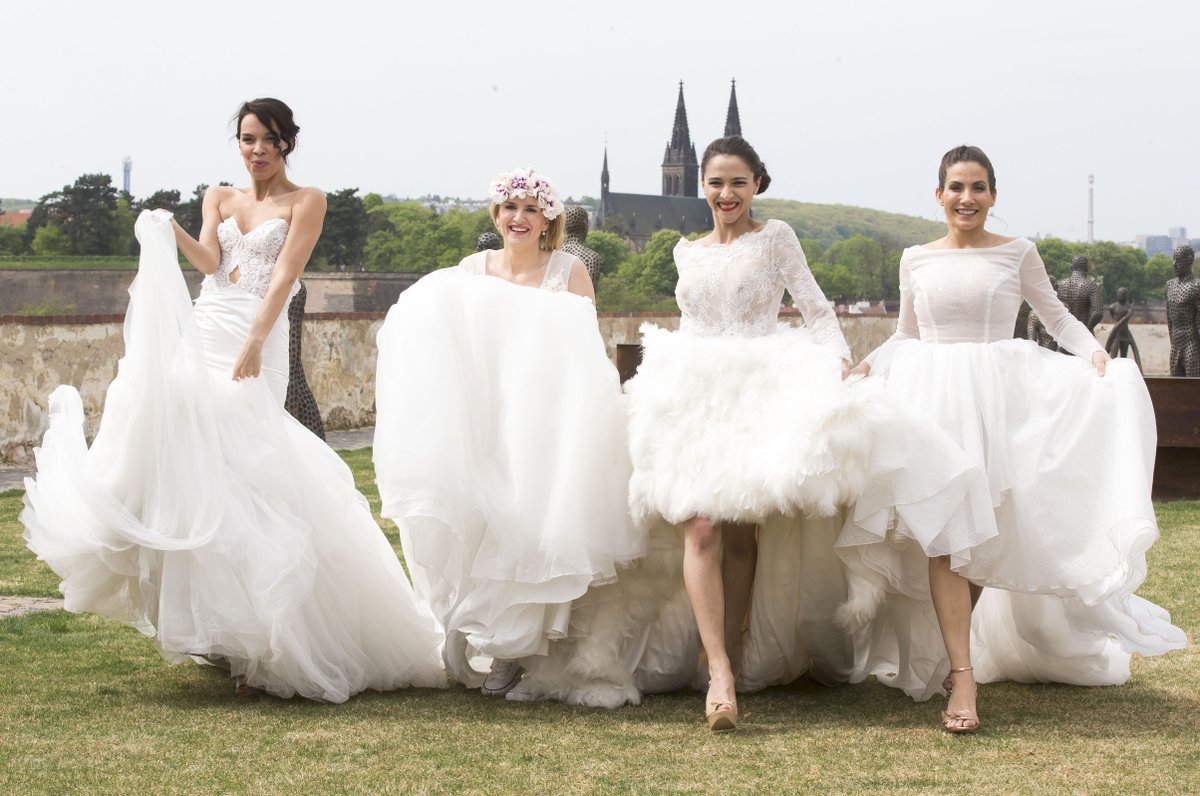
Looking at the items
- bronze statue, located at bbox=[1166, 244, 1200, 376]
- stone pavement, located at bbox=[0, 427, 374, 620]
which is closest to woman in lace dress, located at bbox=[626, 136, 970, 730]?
stone pavement, located at bbox=[0, 427, 374, 620]

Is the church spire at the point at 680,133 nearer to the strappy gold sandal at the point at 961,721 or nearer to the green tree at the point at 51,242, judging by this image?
the green tree at the point at 51,242

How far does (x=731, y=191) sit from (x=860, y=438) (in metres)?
1.16

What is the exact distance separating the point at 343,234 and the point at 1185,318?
8560cm

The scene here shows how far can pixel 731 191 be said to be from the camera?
5.40 m

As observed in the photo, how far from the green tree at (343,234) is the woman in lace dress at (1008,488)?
305ft

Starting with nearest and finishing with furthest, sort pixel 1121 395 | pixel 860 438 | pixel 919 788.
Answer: pixel 919 788, pixel 860 438, pixel 1121 395

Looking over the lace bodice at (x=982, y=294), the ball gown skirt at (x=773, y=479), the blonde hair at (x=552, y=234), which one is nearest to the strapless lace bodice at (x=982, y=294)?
the lace bodice at (x=982, y=294)

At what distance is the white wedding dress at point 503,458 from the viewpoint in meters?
4.98

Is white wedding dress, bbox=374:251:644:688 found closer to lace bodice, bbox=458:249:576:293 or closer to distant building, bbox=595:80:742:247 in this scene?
lace bodice, bbox=458:249:576:293

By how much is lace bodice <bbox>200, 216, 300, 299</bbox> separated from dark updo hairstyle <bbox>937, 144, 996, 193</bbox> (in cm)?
245

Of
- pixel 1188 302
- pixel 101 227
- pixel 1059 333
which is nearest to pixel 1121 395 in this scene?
pixel 1059 333

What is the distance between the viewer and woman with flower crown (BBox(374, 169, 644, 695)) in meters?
4.98

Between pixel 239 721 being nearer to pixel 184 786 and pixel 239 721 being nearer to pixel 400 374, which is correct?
pixel 184 786

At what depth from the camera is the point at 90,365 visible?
16.0 metres
